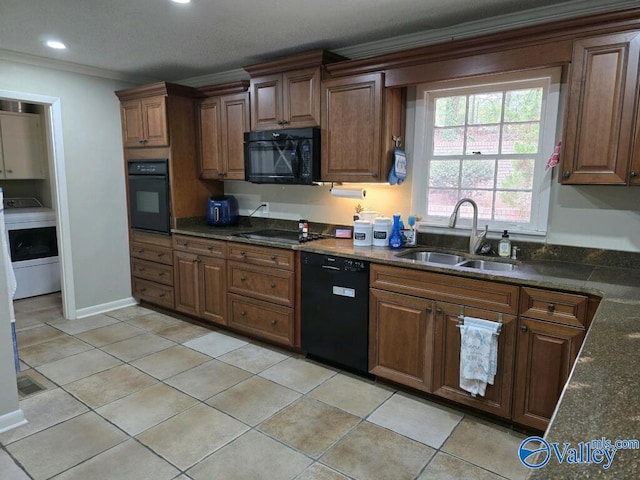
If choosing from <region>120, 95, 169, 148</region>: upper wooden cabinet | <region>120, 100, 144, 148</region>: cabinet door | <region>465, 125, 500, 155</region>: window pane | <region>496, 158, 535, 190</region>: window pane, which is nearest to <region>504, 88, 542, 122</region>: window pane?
<region>465, 125, 500, 155</region>: window pane

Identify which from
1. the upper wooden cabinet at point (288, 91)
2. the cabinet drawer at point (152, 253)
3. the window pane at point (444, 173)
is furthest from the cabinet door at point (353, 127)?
the cabinet drawer at point (152, 253)

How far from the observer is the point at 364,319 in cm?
295

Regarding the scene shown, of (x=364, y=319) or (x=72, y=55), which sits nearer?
(x=364, y=319)

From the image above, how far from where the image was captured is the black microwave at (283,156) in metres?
3.37

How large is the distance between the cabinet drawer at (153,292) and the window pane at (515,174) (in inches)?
127

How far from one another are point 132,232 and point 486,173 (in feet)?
11.9

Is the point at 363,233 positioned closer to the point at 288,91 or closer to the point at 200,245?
the point at 288,91

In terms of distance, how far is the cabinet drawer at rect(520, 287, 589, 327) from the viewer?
6.99 feet

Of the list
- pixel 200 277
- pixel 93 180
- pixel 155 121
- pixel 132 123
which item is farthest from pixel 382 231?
pixel 93 180

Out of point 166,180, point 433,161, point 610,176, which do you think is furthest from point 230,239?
point 610,176

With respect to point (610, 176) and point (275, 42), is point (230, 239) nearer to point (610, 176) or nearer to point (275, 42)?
point (275, 42)

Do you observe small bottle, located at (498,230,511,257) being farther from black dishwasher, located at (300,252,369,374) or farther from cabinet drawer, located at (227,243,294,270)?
cabinet drawer, located at (227,243,294,270)

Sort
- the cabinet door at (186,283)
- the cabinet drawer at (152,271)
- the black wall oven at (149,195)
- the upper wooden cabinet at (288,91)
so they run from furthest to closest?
1. the cabinet drawer at (152,271)
2. the black wall oven at (149,195)
3. the cabinet door at (186,283)
4. the upper wooden cabinet at (288,91)

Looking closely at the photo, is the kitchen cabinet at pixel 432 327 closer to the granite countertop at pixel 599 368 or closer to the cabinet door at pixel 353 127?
the granite countertop at pixel 599 368
